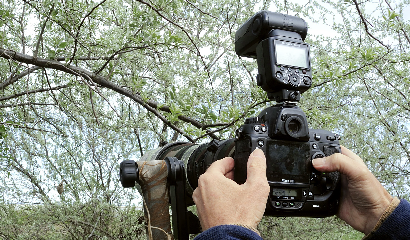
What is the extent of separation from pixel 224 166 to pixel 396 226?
480 mm

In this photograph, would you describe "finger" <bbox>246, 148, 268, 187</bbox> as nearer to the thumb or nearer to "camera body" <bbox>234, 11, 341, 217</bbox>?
"camera body" <bbox>234, 11, 341, 217</bbox>

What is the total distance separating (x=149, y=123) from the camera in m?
3.09

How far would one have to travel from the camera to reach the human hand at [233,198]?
32.7 inches

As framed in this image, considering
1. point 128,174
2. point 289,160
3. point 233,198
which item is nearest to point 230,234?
point 233,198

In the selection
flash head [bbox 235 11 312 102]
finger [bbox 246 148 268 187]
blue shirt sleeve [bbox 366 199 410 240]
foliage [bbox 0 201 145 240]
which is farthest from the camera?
foliage [bbox 0 201 145 240]

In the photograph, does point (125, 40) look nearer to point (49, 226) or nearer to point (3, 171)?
point (49, 226)

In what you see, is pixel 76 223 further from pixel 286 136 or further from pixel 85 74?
pixel 286 136

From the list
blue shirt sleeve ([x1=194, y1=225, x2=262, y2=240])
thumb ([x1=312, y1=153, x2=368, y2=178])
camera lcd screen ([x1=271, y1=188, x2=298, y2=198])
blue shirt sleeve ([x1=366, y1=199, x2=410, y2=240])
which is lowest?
blue shirt sleeve ([x1=366, y1=199, x2=410, y2=240])

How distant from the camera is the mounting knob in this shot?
3.80ft

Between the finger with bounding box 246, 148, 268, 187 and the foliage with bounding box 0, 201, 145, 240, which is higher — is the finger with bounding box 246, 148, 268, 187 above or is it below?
above

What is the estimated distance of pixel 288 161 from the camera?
1066mm

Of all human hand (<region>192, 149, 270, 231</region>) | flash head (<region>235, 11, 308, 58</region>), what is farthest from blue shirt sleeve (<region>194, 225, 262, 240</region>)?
flash head (<region>235, 11, 308, 58</region>)

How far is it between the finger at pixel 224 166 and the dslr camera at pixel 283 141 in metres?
0.02

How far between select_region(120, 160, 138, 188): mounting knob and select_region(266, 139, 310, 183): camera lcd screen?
40 centimetres
